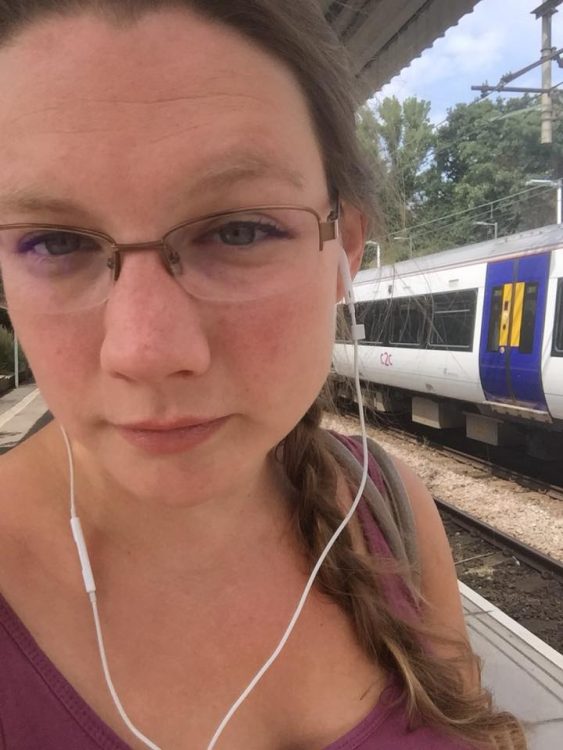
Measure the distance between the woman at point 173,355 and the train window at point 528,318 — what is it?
25.5ft

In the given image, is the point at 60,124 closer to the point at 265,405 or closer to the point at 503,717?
the point at 265,405

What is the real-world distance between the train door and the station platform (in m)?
5.64

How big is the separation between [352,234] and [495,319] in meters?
8.42

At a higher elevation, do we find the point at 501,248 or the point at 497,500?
the point at 501,248

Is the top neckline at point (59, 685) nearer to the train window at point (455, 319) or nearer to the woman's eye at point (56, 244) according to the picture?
the woman's eye at point (56, 244)

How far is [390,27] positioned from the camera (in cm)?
237

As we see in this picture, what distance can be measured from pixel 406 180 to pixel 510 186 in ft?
77.0

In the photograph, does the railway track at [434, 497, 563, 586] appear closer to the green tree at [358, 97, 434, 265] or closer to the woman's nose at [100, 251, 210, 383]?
the green tree at [358, 97, 434, 265]

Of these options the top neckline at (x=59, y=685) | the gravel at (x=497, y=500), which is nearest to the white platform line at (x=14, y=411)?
the gravel at (x=497, y=500)

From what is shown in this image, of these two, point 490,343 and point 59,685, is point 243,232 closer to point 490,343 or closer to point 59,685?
point 59,685

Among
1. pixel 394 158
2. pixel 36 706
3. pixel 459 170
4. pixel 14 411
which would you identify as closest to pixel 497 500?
pixel 394 158

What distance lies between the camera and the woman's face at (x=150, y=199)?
759 mm

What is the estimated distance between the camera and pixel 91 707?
0.88 metres

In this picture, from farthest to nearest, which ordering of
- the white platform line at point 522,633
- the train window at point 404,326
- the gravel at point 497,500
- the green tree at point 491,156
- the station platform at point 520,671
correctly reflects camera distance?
1. the green tree at point 491,156
2. the train window at point 404,326
3. the gravel at point 497,500
4. the white platform line at point 522,633
5. the station platform at point 520,671
